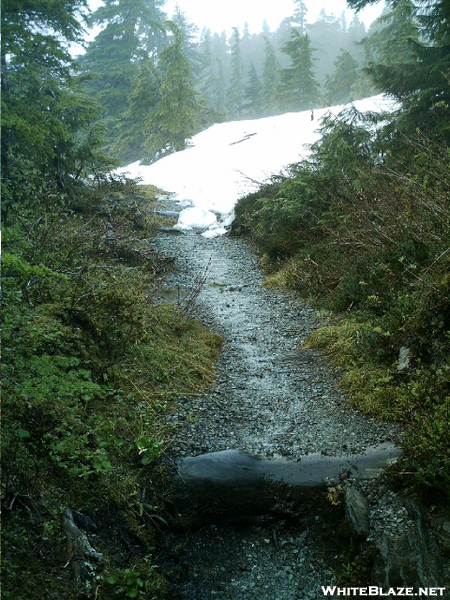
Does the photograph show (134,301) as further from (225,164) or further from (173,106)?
(173,106)

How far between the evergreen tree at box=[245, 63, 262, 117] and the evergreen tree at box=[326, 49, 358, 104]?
978 cm

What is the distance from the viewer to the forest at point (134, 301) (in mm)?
3334

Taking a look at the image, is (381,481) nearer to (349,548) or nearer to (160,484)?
(349,548)

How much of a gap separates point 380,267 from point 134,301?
3665mm

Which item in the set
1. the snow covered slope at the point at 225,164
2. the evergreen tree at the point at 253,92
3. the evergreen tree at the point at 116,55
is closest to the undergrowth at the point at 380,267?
the snow covered slope at the point at 225,164

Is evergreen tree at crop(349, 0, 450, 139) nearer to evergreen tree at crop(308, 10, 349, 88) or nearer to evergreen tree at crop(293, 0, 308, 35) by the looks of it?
evergreen tree at crop(293, 0, 308, 35)

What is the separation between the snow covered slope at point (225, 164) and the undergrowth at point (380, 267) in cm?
450

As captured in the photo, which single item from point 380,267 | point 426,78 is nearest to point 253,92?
point 426,78

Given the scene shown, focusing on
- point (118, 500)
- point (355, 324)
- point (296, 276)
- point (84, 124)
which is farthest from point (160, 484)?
point (84, 124)

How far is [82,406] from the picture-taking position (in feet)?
13.8

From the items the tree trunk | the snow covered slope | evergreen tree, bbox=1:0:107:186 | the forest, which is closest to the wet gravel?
the forest

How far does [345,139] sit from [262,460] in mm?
8551

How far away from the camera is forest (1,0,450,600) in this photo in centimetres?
333

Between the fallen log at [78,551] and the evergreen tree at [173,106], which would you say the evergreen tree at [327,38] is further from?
the fallen log at [78,551]
